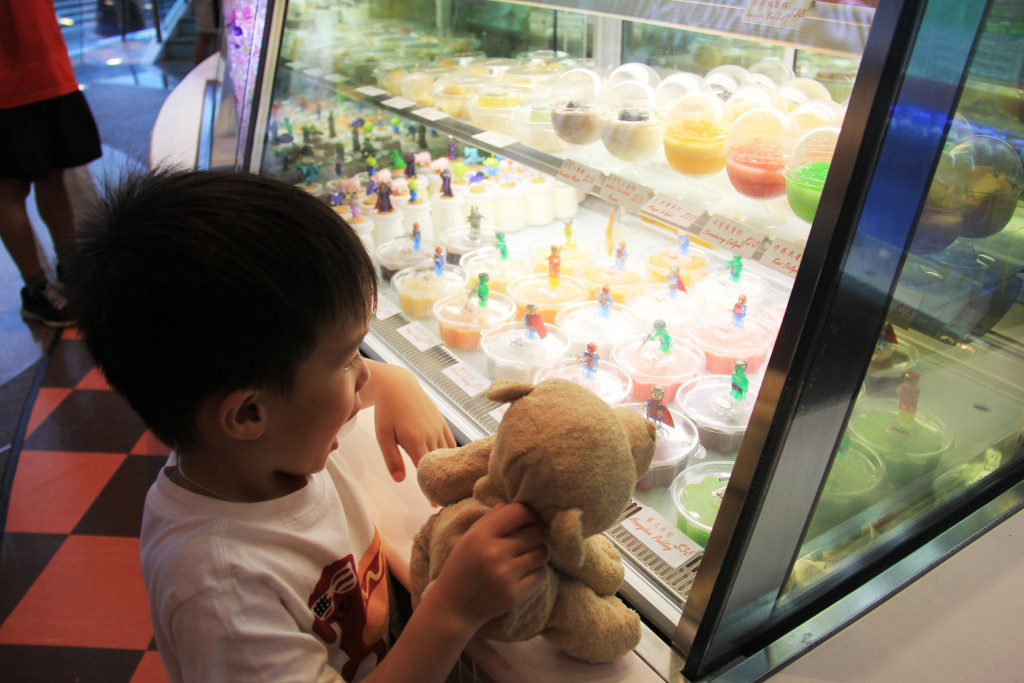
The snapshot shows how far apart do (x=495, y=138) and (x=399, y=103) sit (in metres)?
0.52

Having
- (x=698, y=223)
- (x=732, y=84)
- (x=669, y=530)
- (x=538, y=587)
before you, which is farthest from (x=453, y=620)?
(x=732, y=84)

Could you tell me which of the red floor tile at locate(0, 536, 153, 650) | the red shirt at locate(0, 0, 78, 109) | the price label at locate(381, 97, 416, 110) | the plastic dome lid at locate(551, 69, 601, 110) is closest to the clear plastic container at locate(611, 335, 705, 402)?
the plastic dome lid at locate(551, 69, 601, 110)

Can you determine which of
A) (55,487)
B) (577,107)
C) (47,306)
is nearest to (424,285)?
(577,107)

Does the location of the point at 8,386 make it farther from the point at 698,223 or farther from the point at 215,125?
the point at 698,223

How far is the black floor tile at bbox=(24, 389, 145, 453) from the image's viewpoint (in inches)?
94.3

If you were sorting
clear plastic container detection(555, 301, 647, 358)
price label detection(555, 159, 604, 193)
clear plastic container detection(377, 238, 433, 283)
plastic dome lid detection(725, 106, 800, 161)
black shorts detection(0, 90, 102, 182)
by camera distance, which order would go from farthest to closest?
black shorts detection(0, 90, 102, 182) → clear plastic container detection(377, 238, 433, 283) → clear plastic container detection(555, 301, 647, 358) → price label detection(555, 159, 604, 193) → plastic dome lid detection(725, 106, 800, 161)

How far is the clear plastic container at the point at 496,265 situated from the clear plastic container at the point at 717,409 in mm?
689

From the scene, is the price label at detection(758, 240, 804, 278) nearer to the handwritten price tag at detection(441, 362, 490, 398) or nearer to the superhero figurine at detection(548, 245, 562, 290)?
the handwritten price tag at detection(441, 362, 490, 398)

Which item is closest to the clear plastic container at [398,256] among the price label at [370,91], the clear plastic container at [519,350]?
the price label at [370,91]

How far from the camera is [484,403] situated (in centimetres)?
150

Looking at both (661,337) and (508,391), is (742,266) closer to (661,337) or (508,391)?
(661,337)

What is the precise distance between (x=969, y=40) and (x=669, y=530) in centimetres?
77

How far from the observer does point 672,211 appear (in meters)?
1.21

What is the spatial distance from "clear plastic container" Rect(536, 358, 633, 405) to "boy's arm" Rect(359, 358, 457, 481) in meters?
0.32
